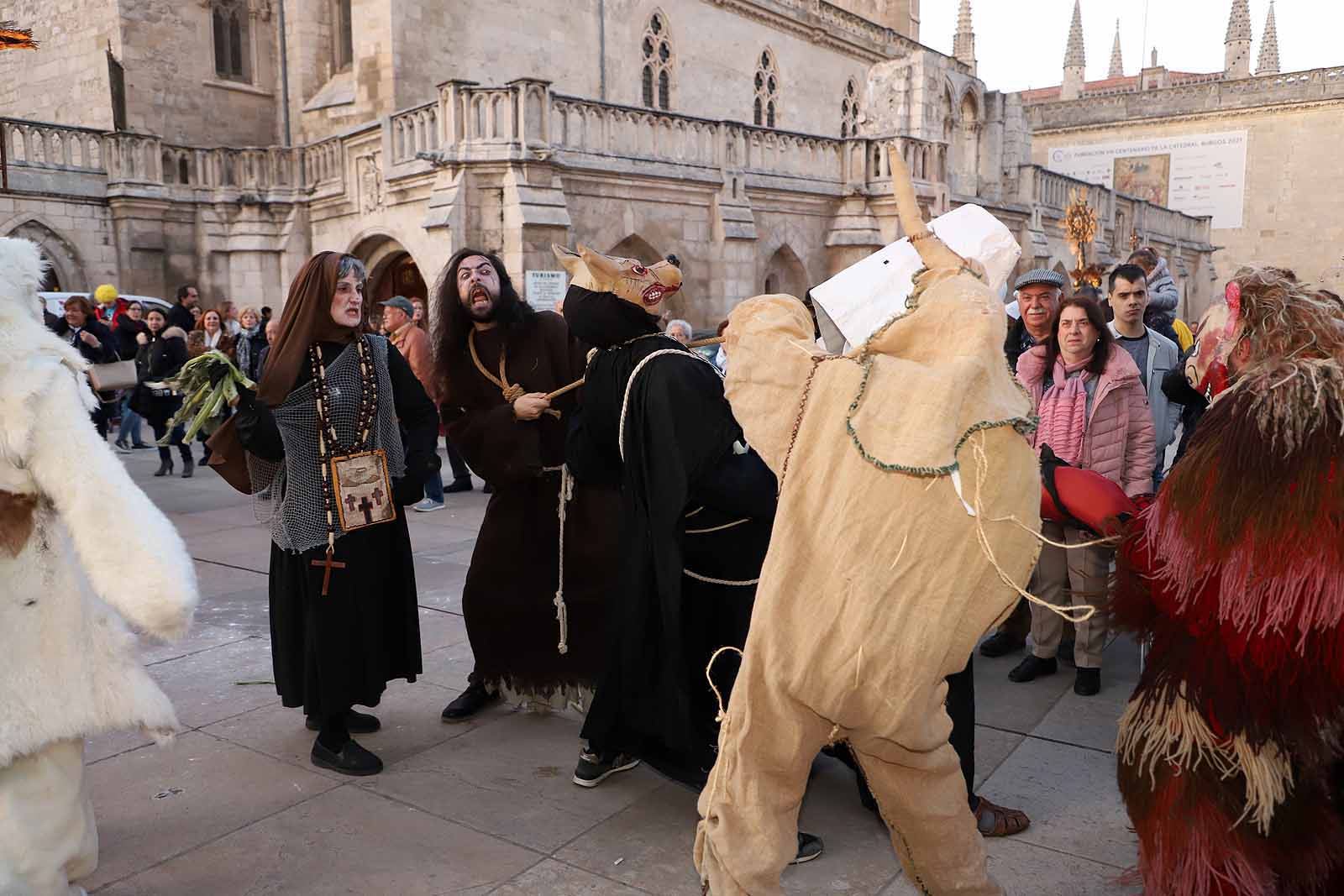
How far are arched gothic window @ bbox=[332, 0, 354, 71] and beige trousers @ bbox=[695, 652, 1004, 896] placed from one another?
71.7 ft

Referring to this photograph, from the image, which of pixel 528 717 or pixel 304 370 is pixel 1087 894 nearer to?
pixel 528 717

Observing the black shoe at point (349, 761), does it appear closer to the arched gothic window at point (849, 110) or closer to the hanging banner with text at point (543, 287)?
the hanging banner with text at point (543, 287)

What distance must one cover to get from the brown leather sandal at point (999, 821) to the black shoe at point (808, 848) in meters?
0.56

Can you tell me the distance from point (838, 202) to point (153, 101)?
45.5ft

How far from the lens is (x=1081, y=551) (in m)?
4.75

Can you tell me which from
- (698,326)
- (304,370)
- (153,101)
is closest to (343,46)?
(153,101)

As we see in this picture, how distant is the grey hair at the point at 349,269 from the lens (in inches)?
146

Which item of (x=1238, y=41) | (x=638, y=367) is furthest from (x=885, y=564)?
(x=1238, y=41)

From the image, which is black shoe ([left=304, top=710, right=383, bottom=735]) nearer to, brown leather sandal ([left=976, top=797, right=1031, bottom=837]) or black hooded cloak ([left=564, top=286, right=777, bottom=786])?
black hooded cloak ([left=564, top=286, right=777, bottom=786])

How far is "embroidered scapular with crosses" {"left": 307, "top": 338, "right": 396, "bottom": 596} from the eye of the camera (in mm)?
3730

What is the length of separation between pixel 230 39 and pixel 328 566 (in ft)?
69.3

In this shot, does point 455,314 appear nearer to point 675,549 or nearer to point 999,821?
point 675,549

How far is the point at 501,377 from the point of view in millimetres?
4250

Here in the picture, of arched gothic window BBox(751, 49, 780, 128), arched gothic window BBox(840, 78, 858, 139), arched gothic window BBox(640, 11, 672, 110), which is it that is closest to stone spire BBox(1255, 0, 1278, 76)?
arched gothic window BBox(840, 78, 858, 139)
